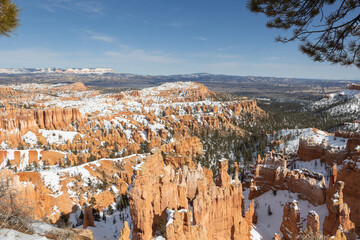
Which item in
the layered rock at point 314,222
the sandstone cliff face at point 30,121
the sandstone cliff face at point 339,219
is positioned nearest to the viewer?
the layered rock at point 314,222

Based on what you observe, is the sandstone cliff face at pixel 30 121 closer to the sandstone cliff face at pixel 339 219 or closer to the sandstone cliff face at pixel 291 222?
the sandstone cliff face at pixel 291 222

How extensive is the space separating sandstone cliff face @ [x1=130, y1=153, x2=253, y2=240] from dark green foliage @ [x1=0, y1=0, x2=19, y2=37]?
954 cm

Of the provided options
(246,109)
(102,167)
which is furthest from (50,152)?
(246,109)

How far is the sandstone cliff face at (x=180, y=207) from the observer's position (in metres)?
11.1

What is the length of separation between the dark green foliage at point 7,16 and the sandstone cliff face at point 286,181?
25.7 meters

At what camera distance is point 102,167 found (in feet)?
129

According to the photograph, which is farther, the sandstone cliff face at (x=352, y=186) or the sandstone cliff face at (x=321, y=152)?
the sandstone cliff face at (x=321, y=152)

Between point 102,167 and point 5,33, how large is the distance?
122 feet

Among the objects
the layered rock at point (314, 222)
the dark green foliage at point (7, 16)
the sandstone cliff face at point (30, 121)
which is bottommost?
the sandstone cliff face at point (30, 121)

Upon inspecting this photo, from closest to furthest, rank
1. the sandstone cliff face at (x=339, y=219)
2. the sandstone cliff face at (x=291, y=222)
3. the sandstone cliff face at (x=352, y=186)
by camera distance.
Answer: the sandstone cliff face at (x=339, y=219) → the sandstone cliff face at (x=291, y=222) → the sandstone cliff face at (x=352, y=186)

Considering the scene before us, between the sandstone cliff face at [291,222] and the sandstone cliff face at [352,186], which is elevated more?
the sandstone cliff face at [352,186]

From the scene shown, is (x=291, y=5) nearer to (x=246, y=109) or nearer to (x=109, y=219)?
(x=109, y=219)

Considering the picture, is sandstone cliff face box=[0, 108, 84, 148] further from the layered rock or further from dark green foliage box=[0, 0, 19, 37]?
the layered rock

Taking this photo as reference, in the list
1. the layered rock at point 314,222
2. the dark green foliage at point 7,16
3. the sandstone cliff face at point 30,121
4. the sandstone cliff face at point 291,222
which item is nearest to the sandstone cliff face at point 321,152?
the sandstone cliff face at point 291,222
